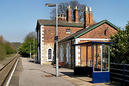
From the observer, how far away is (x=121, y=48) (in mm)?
12844

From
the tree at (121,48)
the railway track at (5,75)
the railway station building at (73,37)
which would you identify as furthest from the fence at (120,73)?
the railway track at (5,75)

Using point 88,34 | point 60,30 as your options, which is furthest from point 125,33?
point 60,30

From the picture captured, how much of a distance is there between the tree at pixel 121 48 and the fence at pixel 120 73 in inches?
42.0

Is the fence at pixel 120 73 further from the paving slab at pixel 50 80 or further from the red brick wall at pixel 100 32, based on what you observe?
the red brick wall at pixel 100 32

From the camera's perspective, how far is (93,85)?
10.7 m

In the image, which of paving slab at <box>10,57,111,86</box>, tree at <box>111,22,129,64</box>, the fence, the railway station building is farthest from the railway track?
tree at <box>111,22,129,64</box>

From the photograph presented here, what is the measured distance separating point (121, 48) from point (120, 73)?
233 centimetres

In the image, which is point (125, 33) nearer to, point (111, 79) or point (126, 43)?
point (126, 43)

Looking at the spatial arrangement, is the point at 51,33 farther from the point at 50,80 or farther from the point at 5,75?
the point at 50,80

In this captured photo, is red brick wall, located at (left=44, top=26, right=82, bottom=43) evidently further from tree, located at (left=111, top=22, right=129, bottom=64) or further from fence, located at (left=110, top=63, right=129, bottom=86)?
fence, located at (left=110, top=63, right=129, bottom=86)

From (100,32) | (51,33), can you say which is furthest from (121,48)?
(51,33)

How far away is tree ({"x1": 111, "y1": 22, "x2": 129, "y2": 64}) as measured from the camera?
12.6 metres

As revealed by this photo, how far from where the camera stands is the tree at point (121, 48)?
497 inches

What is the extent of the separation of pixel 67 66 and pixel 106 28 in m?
7.35
